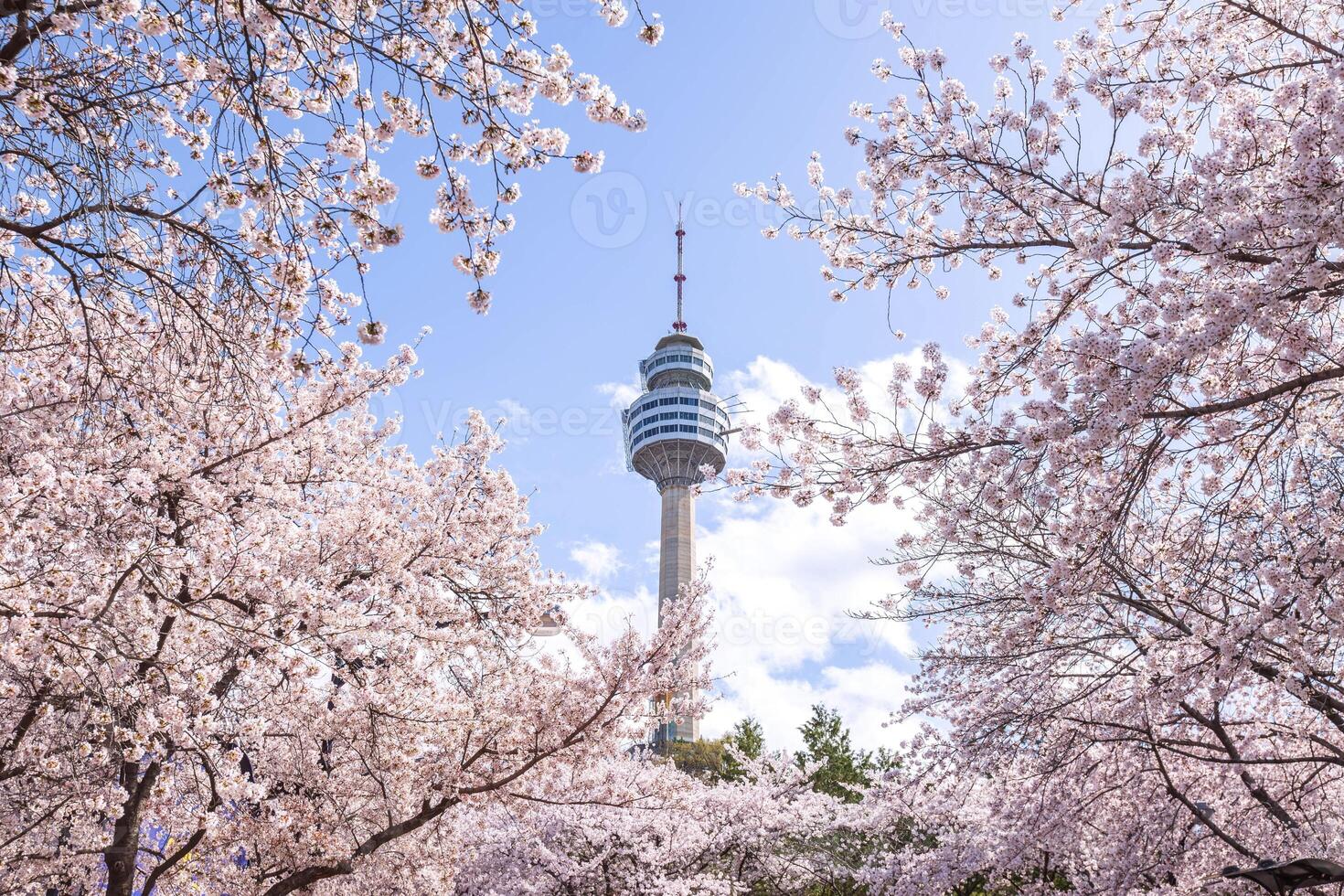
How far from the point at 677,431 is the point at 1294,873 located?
8109 centimetres

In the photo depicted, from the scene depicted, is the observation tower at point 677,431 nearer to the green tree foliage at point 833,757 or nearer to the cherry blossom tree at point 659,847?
the green tree foliage at point 833,757

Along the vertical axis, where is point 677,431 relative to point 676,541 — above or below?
above

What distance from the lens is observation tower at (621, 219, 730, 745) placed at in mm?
84312

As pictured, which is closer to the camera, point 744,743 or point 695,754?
point 744,743

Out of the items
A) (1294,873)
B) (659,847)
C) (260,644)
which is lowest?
(1294,873)

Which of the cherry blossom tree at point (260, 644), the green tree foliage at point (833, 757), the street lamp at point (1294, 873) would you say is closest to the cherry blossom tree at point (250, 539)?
the cherry blossom tree at point (260, 644)

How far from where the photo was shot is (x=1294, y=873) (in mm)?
5406

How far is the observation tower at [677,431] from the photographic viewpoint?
84.3m

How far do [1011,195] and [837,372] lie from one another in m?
1.93

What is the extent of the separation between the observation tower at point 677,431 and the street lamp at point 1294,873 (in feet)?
248

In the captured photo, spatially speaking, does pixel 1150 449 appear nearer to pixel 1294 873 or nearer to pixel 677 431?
pixel 1294 873

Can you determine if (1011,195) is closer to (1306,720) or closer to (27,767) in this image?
(1306,720)

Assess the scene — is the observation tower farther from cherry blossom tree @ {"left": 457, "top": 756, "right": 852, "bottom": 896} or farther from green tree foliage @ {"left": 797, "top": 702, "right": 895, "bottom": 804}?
cherry blossom tree @ {"left": 457, "top": 756, "right": 852, "bottom": 896}

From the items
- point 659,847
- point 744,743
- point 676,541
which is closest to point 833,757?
point 744,743
